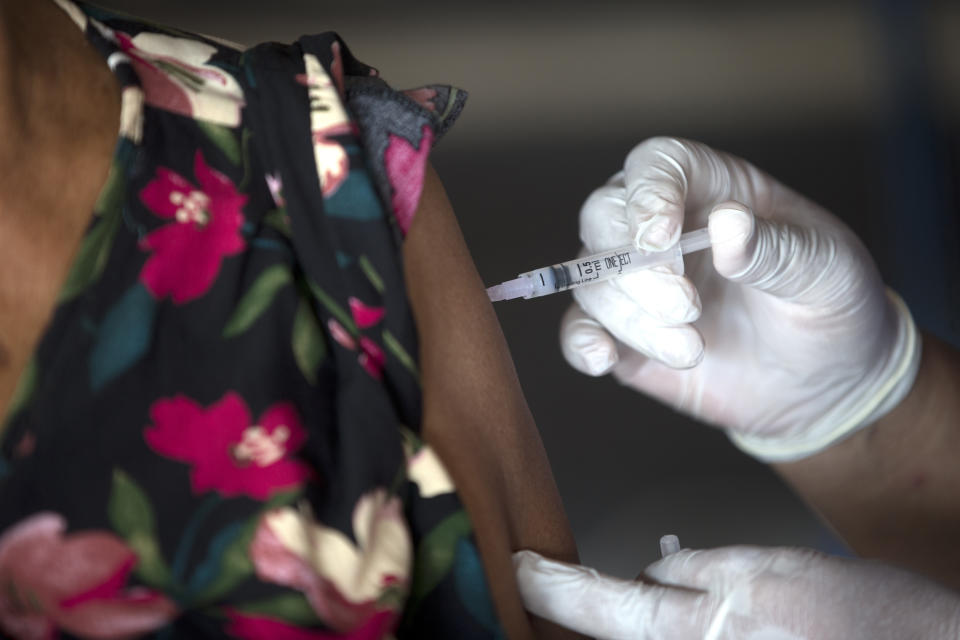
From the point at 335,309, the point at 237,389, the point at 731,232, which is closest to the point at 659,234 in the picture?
the point at 731,232

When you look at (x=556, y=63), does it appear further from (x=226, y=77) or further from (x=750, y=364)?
(x=226, y=77)

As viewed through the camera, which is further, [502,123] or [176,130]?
[502,123]

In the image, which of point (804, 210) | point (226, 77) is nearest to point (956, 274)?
point (804, 210)

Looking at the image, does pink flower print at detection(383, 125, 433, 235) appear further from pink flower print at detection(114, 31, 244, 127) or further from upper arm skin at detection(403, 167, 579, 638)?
pink flower print at detection(114, 31, 244, 127)

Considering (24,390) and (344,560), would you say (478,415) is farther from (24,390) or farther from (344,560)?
(24,390)

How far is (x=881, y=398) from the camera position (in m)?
1.24

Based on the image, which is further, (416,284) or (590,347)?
(590,347)

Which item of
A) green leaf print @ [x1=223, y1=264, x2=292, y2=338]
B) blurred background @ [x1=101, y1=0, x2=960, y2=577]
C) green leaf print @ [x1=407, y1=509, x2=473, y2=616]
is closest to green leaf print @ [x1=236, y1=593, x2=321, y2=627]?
green leaf print @ [x1=407, y1=509, x2=473, y2=616]

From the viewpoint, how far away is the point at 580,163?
2041mm

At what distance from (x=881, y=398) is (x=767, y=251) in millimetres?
387

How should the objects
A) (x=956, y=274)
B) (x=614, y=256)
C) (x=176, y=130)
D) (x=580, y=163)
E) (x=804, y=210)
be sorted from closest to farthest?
(x=176, y=130) < (x=614, y=256) < (x=804, y=210) < (x=580, y=163) < (x=956, y=274)

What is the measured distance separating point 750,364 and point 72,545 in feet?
3.13

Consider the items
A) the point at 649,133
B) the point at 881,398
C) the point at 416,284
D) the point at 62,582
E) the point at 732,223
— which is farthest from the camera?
the point at 649,133

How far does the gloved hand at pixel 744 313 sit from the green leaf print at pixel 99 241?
0.57 m
